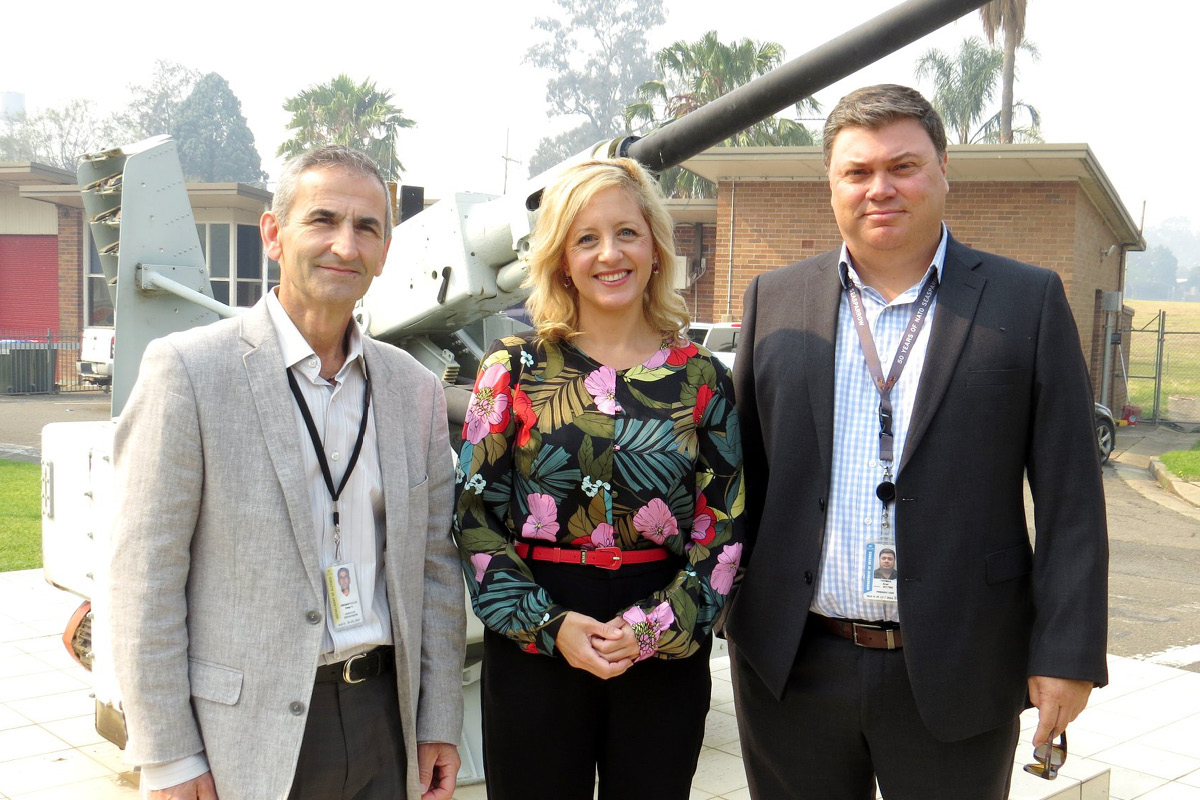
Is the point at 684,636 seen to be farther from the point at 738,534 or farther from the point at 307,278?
the point at 307,278

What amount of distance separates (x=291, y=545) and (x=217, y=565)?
0.14m

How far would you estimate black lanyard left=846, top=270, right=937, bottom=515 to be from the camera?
8.42 feet

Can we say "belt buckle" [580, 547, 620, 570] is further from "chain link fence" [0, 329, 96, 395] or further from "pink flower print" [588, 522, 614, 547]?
"chain link fence" [0, 329, 96, 395]

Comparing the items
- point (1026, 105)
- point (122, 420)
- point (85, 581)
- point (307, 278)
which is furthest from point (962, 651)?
point (1026, 105)

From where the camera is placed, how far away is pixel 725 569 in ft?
8.77

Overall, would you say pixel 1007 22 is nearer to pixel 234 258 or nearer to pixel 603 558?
pixel 234 258

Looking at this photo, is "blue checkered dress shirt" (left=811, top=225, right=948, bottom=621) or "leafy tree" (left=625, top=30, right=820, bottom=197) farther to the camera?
"leafy tree" (left=625, top=30, right=820, bottom=197)

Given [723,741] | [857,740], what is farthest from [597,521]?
[723,741]

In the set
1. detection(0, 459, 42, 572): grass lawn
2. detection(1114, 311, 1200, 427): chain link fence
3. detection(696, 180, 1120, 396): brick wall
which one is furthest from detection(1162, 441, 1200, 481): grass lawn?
detection(0, 459, 42, 572): grass lawn

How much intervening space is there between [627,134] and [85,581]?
2708 millimetres

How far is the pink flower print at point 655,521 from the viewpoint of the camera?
8.50 ft

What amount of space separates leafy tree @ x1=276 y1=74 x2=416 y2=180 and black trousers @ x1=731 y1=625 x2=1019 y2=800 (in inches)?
1575

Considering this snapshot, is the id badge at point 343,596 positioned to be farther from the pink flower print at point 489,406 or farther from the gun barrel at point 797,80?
the gun barrel at point 797,80

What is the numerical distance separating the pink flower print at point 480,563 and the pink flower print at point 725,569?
0.51m
